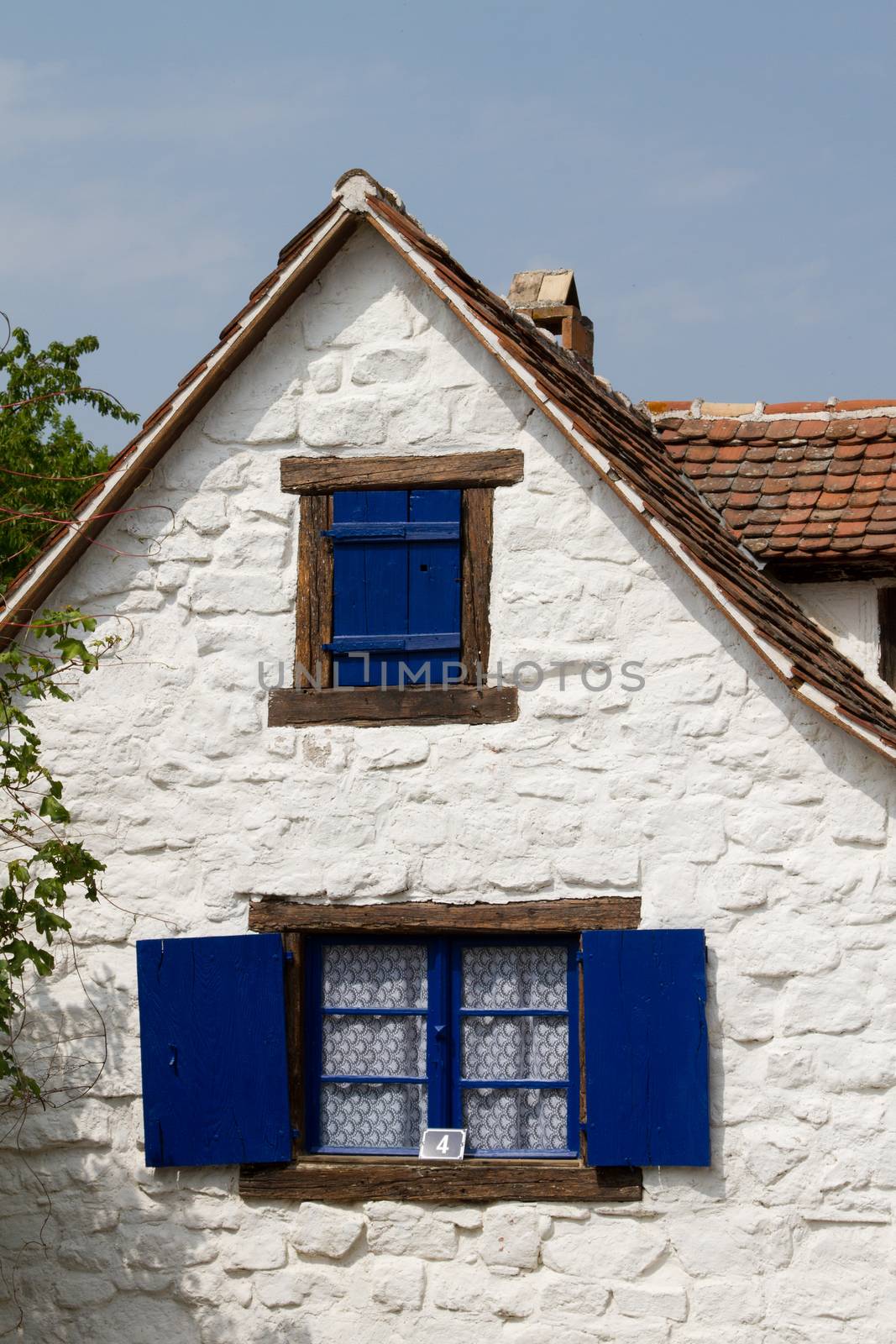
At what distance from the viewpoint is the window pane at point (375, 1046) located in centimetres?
719

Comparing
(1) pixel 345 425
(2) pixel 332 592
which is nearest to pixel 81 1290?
(2) pixel 332 592

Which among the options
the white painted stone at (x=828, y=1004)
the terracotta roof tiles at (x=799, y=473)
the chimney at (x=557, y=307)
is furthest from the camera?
the chimney at (x=557, y=307)

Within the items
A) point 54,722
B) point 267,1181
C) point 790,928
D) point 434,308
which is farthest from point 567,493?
point 267,1181

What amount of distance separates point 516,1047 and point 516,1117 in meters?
0.30

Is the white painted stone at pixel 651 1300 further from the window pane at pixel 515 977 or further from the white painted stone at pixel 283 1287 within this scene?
the white painted stone at pixel 283 1287

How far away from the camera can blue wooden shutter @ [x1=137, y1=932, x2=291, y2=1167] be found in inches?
276

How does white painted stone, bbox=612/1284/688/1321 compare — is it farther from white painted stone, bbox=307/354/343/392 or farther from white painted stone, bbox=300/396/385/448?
white painted stone, bbox=307/354/343/392

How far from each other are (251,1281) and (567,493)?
363cm

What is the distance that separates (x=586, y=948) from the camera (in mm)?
6840

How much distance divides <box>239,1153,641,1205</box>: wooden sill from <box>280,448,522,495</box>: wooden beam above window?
115 inches

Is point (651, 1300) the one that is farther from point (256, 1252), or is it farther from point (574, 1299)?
point (256, 1252)

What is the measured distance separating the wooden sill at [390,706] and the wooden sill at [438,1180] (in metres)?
1.87

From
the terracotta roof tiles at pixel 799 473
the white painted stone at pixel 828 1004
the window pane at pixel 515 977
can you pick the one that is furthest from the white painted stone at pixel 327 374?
the white painted stone at pixel 828 1004

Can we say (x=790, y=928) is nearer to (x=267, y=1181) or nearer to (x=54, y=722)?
(x=267, y=1181)
